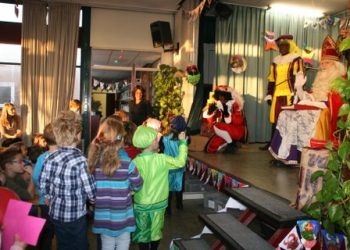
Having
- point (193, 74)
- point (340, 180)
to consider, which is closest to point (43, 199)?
point (340, 180)

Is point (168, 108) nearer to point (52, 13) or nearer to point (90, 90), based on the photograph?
point (90, 90)

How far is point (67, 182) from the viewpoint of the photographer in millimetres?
2041

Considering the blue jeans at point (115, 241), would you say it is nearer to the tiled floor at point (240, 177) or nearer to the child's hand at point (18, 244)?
the tiled floor at point (240, 177)

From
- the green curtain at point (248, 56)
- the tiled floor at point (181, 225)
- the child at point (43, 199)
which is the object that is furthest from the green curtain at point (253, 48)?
the child at point (43, 199)

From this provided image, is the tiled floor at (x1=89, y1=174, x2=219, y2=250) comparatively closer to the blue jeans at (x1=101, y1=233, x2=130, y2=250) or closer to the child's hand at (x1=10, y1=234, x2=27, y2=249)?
the blue jeans at (x1=101, y1=233, x2=130, y2=250)

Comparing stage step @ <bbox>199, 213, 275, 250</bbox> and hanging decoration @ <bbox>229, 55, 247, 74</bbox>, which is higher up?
hanging decoration @ <bbox>229, 55, 247, 74</bbox>

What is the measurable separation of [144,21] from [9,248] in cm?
703

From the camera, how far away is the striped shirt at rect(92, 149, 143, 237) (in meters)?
2.18

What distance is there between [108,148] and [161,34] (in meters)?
5.58

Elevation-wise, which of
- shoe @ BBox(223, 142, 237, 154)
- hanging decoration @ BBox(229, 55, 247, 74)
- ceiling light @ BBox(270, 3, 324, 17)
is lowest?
shoe @ BBox(223, 142, 237, 154)

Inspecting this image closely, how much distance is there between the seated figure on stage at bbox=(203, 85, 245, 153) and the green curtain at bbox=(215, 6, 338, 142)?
1533mm

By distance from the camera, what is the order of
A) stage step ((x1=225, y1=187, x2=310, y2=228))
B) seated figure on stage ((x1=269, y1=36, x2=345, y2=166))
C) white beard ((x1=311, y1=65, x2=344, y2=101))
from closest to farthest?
stage step ((x1=225, y1=187, x2=310, y2=228)) → seated figure on stage ((x1=269, y1=36, x2=345, y2=166)) → white beard ((x1=311, y1=65, x2=344, y2=101))

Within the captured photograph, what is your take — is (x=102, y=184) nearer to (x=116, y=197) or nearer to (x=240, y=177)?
(x=116, y=197)

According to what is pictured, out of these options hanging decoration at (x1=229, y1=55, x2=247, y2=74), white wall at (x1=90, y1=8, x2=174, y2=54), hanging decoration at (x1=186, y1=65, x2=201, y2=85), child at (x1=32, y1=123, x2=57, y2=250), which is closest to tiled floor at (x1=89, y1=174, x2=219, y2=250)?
child at (x1=32, y1=123, x2=57, y2=250)
